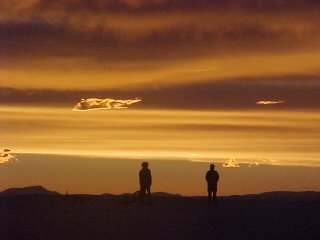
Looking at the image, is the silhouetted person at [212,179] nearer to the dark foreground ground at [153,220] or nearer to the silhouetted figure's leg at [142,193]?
the dark foreground ground at [153,220]

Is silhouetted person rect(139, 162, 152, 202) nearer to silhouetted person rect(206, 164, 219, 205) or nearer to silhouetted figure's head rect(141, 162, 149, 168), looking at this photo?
silhouetted figure's head rect(141, 162, 149, 168)

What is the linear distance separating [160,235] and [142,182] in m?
12.7

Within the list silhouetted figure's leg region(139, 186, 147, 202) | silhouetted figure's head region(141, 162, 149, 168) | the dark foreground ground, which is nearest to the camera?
the dark foreground ground

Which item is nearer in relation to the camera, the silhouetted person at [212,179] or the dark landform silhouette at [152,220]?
the dark landform silhouette at [152,220]

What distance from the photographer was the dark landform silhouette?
2352cm

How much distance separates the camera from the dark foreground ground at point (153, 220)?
2348cm

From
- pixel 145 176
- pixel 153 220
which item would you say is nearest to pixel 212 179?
pixel 145 176

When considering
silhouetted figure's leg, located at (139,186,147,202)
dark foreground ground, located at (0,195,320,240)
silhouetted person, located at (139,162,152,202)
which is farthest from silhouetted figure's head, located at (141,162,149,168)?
dark foreground ground, located at (0,195,320,240)

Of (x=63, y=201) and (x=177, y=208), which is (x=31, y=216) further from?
(x=63, y=201)

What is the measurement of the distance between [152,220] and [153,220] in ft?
0.11

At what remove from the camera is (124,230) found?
24.6m

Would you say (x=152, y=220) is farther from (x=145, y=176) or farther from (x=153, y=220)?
(x=145, y=176)

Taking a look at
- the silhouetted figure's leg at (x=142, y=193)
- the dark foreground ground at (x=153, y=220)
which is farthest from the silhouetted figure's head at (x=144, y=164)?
the dark foreground ground at (x=153, y=220)

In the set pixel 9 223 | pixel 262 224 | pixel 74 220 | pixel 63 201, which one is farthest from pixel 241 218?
pixel 63 201
